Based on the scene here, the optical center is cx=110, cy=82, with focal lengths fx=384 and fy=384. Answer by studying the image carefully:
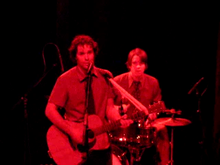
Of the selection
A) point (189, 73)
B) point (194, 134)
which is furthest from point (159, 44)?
point (194, 134)

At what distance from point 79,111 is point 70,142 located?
349mm

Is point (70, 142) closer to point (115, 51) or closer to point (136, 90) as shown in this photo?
point (136, 90)

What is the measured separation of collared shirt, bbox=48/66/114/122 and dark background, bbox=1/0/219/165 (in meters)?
1.49

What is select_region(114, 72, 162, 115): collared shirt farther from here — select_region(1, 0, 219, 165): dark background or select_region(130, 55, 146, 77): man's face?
select_region(1, 0, 219, 165): dark background

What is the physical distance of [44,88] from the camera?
5.71m

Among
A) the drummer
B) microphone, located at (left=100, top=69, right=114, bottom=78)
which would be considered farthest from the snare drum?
microphone, located at (left=100, top=69, right=114, bottom=78)

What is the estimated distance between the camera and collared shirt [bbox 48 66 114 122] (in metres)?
3.85

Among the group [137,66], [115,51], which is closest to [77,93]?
[137,66]

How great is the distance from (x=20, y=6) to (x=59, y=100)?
220cm

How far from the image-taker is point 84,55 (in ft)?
12.9

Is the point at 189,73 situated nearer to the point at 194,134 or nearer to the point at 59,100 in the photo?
the point at 194,134

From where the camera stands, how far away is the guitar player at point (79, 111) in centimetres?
380

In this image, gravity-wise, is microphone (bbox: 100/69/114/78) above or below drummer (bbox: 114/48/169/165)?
above

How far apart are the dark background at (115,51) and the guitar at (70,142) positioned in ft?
4.69
